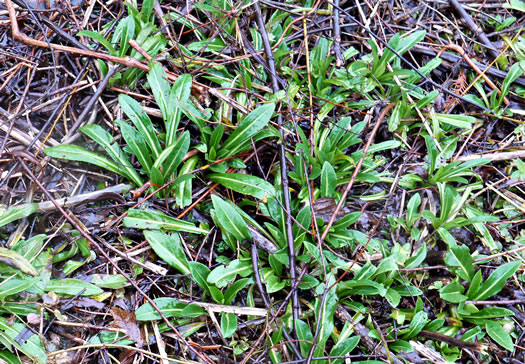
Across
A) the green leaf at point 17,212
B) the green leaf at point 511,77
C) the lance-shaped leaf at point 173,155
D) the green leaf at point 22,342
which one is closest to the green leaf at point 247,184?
the lance-shaped leaf at point 173,155

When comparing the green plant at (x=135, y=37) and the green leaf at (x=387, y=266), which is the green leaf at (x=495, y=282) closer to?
the green leaf at (x=387, y=266)

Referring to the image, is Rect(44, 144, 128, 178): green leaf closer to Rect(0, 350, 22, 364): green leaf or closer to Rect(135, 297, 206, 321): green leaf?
Rect(135, 297, 206, 321): green leaf

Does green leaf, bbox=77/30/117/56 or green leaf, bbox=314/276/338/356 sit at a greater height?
green leaf, bbox=77/30/117/56

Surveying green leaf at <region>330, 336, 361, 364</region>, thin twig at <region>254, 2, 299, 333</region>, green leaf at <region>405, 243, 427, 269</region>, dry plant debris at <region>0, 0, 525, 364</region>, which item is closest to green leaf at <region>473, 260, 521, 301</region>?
dry plant debris at <region>0, 0, 525, 364</region>

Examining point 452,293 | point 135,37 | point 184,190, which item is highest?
point 135,37

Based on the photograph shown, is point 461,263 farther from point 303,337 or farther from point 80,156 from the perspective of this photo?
point 80,156

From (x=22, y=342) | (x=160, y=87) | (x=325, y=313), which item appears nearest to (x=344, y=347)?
(x=325, y=313)
